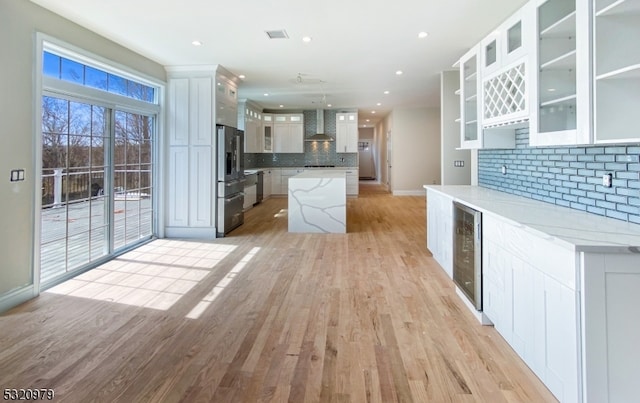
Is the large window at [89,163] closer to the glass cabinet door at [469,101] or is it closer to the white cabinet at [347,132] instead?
the glass cabinet door at [469,101]

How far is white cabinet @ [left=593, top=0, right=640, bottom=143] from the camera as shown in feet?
6.56

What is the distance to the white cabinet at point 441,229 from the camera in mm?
3693

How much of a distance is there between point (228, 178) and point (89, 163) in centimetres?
222

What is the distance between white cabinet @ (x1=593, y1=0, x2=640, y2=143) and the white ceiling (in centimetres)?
178

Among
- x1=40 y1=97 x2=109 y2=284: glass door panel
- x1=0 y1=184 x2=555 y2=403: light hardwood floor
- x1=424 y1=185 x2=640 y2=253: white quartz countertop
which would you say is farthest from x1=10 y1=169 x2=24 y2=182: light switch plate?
x1=424 y1=185 x2=640 y2=253: white quartz countertop

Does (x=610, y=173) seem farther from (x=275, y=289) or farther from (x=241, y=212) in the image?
(x=241, y=212)

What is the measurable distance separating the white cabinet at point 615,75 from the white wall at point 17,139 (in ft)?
14.2

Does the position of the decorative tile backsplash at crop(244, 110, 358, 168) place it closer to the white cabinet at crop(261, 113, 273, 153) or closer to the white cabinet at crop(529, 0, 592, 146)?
the white cabinet at crop(261, 113, 273, 153)

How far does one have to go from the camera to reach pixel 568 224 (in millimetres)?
2055

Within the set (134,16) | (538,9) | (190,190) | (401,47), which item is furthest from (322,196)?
(538,9)

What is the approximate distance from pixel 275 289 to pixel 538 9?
320cm

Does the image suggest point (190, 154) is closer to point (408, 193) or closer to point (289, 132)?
point (289, 132)

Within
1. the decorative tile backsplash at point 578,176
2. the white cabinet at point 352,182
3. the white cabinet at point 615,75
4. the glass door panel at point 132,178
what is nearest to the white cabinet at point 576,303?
the decorative tile backsplash at point 578,176

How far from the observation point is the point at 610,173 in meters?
2.32
